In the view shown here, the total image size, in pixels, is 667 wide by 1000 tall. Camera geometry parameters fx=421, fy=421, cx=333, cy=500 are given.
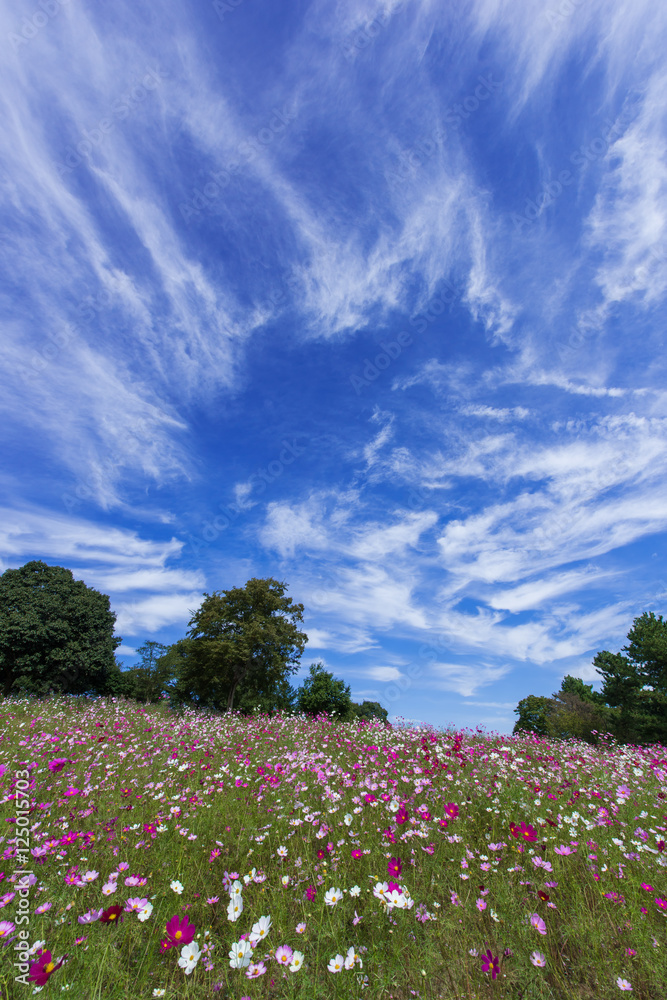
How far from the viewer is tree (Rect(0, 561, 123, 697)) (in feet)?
87.8

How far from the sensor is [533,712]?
40.1 metres

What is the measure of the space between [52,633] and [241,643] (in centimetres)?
1239

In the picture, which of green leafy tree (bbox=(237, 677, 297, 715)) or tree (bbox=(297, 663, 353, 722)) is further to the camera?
green leafy tree (bbox=(237, 677, 297, 715))

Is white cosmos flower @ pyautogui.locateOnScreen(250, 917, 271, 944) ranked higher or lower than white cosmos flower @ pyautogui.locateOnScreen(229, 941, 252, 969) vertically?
higher

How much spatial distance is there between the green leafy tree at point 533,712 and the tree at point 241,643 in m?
24.0

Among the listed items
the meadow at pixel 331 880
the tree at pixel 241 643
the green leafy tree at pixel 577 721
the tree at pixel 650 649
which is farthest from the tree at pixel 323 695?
the tree at pixel 650 649

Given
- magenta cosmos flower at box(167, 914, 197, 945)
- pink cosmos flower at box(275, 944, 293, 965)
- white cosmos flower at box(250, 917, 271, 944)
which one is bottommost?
pink cosmos flower at box(275, 944, 293, 965)

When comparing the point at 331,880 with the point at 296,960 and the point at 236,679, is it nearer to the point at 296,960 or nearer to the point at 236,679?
the point at 296,960

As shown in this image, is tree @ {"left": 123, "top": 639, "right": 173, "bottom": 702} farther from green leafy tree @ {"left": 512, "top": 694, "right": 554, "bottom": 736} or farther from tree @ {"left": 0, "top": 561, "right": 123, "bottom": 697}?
green leafy tree @ {"left": 512, "top": 694, "right": 554, "bottom": 736}

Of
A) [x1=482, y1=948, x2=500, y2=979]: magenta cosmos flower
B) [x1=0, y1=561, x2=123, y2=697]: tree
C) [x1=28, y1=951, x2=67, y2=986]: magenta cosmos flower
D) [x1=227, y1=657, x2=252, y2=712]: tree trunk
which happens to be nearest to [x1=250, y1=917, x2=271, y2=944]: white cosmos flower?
[x1=28, y1=951, x2=67, y2=986]: magenta cosmos flower

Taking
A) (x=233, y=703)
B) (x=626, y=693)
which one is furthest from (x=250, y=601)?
(x=626, y=693)

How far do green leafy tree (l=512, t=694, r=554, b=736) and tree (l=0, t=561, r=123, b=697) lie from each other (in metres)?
35.9

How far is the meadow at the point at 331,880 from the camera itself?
279 cm

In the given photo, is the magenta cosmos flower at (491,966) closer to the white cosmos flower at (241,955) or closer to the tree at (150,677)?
the white cosmos flower at (241,955)
